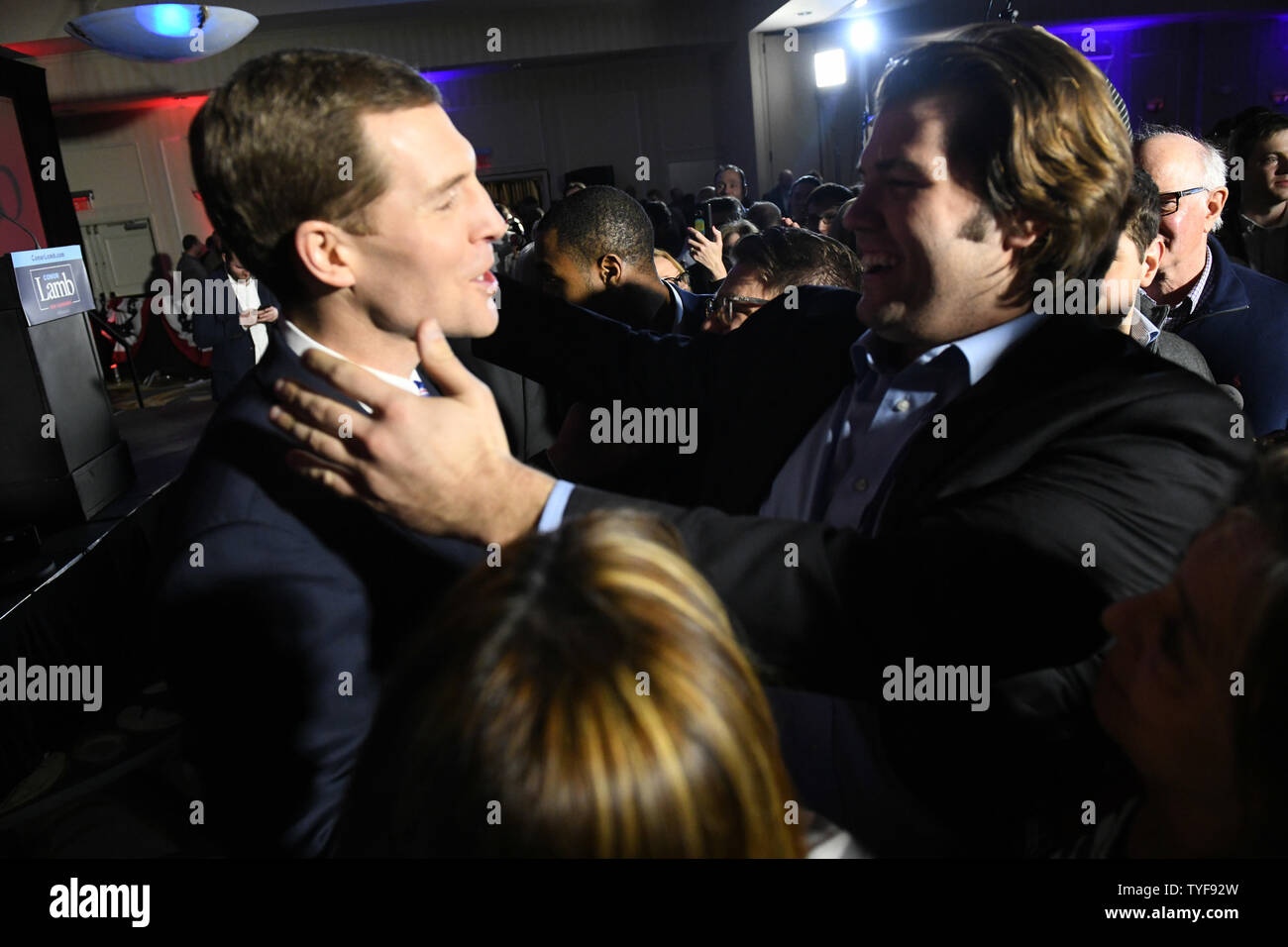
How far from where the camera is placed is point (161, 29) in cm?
500

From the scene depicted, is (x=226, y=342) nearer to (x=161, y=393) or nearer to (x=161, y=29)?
(x=161, y=29)

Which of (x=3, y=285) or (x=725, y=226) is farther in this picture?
(x=725, y=226)

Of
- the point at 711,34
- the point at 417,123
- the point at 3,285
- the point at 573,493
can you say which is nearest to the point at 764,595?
the point at 573,493

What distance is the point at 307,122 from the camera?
40.0 inches

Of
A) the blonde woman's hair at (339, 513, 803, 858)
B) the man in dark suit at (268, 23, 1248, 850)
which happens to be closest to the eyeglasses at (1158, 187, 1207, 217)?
the man in dark suit at (268, 23, 1248, 850)

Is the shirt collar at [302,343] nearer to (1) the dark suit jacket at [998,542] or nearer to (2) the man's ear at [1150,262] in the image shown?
(1) the dark suit jacket at [998,542]

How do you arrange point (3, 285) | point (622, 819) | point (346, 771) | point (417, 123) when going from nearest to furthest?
point (622, 819) < point (346, 771) < point (417, 123) < point (3, 285)

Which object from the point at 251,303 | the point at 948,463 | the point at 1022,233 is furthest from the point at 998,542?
the point at 251,303

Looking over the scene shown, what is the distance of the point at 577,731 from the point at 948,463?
26.6 inches

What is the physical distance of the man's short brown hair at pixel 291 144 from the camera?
39.6 inches

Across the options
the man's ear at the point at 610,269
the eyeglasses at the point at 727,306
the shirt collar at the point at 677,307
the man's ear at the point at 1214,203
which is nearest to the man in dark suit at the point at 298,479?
the eyeglasses at the point at 727,306

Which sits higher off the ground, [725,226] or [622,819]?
[725,226]
